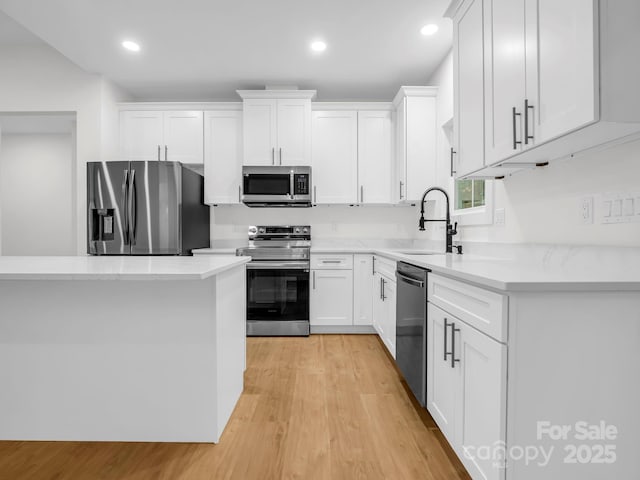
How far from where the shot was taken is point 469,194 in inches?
123

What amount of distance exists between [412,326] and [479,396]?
859 millimetres

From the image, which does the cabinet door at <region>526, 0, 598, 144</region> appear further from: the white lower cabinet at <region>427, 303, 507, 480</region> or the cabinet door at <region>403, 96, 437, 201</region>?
the cabinet door at <region>403, 96, 437, 201</region>

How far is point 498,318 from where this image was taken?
1.12 m

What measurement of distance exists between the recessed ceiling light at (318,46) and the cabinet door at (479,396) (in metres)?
2.65

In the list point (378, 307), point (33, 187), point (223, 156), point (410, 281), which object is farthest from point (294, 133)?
point (33, 187)

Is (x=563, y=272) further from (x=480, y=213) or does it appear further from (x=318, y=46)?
(x=318, y=46)

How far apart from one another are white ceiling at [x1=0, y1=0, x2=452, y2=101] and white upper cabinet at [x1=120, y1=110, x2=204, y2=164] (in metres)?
0.34

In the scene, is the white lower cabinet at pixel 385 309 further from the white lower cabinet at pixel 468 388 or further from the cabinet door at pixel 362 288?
the white lower cabinet at pixel 468 388

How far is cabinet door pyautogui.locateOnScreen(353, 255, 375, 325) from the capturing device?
3.72 meters

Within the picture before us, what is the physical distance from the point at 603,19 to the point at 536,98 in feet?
1.11

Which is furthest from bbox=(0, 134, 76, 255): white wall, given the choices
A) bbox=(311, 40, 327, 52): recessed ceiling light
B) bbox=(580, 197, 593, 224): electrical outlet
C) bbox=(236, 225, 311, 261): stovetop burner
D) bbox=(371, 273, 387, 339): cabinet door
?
bbox=(580, 197, 593, 224): electrical outlet

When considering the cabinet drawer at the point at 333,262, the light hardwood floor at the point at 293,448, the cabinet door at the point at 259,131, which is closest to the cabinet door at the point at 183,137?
the cabinet door at the point at 259,131

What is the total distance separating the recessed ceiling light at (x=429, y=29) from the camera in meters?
2.85

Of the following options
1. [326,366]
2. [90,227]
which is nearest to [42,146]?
[90,227]
